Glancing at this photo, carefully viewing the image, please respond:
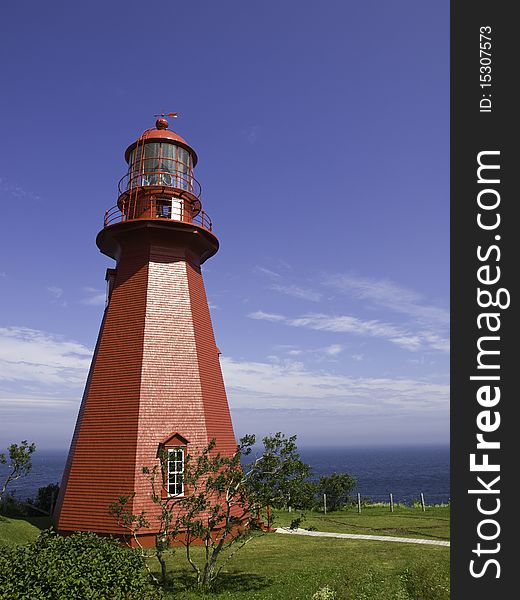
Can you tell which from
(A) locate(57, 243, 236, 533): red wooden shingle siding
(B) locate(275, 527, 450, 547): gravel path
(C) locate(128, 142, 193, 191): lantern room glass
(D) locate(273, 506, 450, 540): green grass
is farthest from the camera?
(C) locate(128, 142, 193, 191): lantern room glass

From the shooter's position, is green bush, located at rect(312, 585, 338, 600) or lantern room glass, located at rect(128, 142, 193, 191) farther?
lantern room glass, located at rect(128, 142, 193, 191)

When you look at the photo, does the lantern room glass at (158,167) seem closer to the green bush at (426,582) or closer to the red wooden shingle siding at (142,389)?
the red wooden shingle siding at (142,389)

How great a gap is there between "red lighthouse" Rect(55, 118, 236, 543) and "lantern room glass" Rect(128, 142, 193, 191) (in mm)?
54

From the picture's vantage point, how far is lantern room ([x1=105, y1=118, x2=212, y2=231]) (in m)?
22.7

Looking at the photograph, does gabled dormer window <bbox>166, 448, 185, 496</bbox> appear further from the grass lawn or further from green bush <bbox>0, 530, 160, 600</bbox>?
green bush <bbox>0, 530, 160, 600</bbox>

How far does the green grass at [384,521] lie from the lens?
22.8 metres

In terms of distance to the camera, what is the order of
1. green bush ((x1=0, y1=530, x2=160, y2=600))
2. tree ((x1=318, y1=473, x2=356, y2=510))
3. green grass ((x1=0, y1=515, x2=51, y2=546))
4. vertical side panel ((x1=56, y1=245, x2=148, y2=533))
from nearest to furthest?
green bush ((x1=0, y1=530, x2=160, y2=600)), green grass ((x1=0, y1=515, x2=51, y2=546)), vertical side panel ((x1=56, y1=245, x2=148, y2=533)), tree ((x1=318, y1=473, x2=356, y2=510))

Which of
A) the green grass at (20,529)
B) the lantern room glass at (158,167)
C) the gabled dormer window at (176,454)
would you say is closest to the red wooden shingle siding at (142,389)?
the gabled dormer window at (176,454)

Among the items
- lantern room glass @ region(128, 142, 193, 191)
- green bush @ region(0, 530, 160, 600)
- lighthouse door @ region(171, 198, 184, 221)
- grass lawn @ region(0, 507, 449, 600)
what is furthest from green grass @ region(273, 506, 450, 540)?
lantern room glass @ region(128, 142, 193, 191)

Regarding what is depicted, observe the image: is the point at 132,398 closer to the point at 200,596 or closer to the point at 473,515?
the point at 200,596

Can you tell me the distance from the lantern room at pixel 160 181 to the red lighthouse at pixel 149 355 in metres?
0.05

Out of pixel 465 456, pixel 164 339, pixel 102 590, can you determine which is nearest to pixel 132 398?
pixel 164 339

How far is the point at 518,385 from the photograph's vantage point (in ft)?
29.8

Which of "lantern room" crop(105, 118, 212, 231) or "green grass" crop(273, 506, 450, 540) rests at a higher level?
"lantern room" crop(105, 118, 212, 231)
